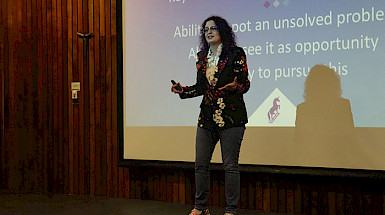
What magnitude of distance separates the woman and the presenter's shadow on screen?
598 mm

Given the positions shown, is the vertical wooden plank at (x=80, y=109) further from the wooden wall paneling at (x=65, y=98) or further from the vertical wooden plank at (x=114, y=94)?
the vertical wooden plank at (x=114, y=94)

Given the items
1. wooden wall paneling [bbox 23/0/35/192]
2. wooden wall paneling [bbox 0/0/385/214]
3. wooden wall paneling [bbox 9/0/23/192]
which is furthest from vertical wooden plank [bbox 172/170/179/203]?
wooden wall paneling [bbox 9/0/23/192]

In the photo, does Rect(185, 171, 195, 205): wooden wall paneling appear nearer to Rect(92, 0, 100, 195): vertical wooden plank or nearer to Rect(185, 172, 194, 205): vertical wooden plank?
Rect(185, 172, 194, 205): vertical wooden plank

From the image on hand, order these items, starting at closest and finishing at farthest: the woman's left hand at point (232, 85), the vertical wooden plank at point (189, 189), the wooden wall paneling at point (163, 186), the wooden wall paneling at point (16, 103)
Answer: the woman's left hand at point (232, 85)
the vertical wooden plank at point (189, 189)
the wooden wall paneling at point (163, 186)
the wooden wall paneling at point (16, 103)

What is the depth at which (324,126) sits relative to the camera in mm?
3182

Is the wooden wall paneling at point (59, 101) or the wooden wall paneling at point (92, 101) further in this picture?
the wooden wall paneling at point (59, 101)

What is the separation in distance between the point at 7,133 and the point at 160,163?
181 centimetres

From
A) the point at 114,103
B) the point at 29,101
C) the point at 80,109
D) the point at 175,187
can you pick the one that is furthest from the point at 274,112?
the point at 29,101

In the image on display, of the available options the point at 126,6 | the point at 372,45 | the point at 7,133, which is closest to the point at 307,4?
the point at 372,45

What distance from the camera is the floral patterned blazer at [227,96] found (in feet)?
9.32

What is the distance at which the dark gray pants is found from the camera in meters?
2.83

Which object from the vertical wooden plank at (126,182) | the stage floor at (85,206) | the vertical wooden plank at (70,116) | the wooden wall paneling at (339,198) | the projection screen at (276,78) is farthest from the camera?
the vertical wooden plank at (70,116)

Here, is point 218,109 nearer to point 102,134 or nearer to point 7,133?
point 102,134

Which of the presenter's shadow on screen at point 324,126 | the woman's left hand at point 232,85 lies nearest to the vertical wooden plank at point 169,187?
the presenter's shadow on screen at point 324,126
